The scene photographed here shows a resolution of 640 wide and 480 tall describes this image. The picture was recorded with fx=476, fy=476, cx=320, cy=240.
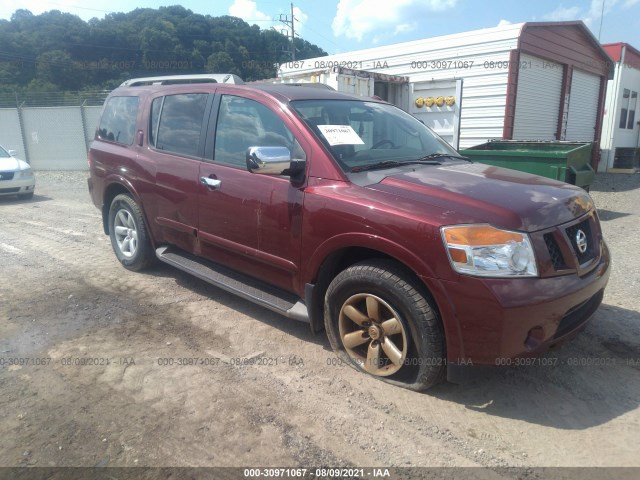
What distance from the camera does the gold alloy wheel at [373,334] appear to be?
2.98 metres

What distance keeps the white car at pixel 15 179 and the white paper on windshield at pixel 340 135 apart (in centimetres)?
988

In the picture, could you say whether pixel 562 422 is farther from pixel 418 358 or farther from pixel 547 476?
pixel 418 358

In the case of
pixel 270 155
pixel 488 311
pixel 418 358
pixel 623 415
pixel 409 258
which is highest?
pixel 270 155

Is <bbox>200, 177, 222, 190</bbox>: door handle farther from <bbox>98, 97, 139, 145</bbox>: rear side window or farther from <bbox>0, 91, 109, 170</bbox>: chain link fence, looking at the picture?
<bbox>0, 91, 109, 170</bbox>: chain link fence

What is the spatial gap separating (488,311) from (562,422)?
0.86 meters

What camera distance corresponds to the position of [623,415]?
2812mm

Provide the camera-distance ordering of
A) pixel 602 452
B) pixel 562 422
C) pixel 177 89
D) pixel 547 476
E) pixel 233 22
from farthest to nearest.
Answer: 1. pixel 233 22
2. pixel 177 89
3. pixel 562 422
4. pixel 602 452
5. pixel 547 476

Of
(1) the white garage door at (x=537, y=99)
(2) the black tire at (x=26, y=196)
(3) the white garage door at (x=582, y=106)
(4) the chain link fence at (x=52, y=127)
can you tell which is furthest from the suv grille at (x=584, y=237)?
(4) the chain link fence at (x=52, y=127)

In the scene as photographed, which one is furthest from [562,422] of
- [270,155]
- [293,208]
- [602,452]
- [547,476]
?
[270,155]

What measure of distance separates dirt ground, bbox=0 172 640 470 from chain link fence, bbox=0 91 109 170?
13718mm

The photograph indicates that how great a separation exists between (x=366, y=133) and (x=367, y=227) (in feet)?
3.65

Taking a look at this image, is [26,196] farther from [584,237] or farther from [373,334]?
[584,237]

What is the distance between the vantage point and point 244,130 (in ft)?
12.7

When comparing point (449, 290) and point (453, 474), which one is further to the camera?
point (449, 290)
